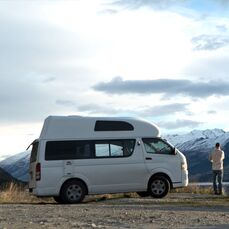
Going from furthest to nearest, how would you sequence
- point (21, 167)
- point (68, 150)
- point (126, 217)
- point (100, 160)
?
point (21, 167)
point (100, 160)
point (68, 150)
point (126, 217)

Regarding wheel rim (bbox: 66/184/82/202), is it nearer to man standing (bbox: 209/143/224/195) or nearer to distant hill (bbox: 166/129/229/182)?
man standing (bbox: 209/143/224/195)

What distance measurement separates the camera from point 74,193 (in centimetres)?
1983

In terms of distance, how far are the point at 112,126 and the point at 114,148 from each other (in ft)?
2.13

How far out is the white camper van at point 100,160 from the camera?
64.1 ft

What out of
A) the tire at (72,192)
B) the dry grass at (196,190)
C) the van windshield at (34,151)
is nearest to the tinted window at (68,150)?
the van windshield at (34,151)

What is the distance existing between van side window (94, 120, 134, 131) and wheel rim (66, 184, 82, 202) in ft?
5.83

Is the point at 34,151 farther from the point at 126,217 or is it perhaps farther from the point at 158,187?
the point at 126,217

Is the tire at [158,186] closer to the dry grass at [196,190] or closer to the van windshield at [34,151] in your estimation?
the van windshield at [34,151]

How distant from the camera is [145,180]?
810 inches

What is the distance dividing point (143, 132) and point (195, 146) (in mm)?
157434

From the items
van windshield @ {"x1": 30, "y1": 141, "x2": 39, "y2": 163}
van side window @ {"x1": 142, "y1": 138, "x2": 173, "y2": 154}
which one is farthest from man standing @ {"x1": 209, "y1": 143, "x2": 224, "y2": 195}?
van windshield @ {"x1": 30, "y1": 141, "x2": 39, "y2": 163}

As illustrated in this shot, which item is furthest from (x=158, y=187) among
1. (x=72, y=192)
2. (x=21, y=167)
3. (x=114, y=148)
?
(x=21, y=167)

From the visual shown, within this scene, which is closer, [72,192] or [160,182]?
[72,192]

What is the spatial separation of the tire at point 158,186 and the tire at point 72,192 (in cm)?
223
